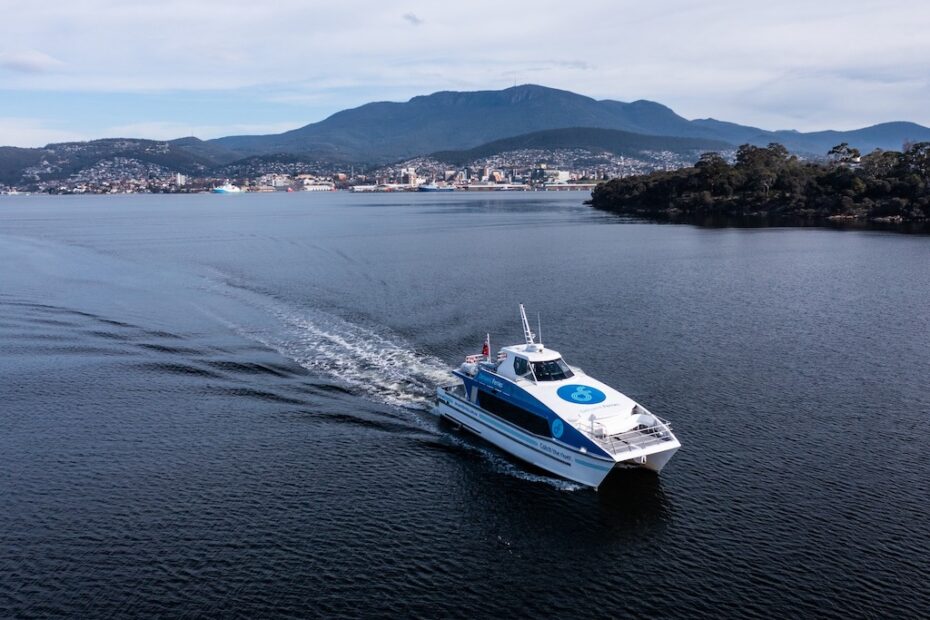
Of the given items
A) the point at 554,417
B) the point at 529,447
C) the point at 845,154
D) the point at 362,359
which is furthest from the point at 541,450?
the point at 845,154

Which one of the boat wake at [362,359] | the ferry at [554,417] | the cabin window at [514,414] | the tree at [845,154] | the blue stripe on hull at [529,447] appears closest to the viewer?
the blue stripe on hull at [529,447]

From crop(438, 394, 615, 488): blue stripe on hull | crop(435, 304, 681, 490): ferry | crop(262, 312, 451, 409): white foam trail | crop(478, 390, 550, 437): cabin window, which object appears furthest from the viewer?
crop(262, 312, 451, 409): white foam trail

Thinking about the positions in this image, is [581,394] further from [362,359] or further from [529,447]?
[362,359]

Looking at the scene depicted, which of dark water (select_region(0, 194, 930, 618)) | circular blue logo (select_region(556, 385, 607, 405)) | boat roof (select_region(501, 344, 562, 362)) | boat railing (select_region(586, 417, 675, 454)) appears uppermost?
boat roof (select_region(501, 344, 562, 362))

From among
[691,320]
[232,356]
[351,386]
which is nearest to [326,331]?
[232,356]

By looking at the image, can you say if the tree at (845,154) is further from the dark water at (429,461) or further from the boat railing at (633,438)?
the boat railing at (633,438)

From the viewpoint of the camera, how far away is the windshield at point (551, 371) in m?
31.6

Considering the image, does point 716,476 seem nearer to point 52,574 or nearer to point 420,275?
point 52,574

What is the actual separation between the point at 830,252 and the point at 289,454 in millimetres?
78697

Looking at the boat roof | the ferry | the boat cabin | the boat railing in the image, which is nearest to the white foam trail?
the ferry

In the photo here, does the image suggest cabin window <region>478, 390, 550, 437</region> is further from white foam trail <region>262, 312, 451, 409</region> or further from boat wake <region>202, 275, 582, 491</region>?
white foam trail <region>262, 312, 451, 409</region>

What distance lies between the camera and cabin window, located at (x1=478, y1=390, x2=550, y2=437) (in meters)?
29.3

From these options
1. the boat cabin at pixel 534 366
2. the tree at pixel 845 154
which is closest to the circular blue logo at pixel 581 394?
the boat cabin at pixel 534 366

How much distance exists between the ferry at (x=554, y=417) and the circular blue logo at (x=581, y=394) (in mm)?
44
